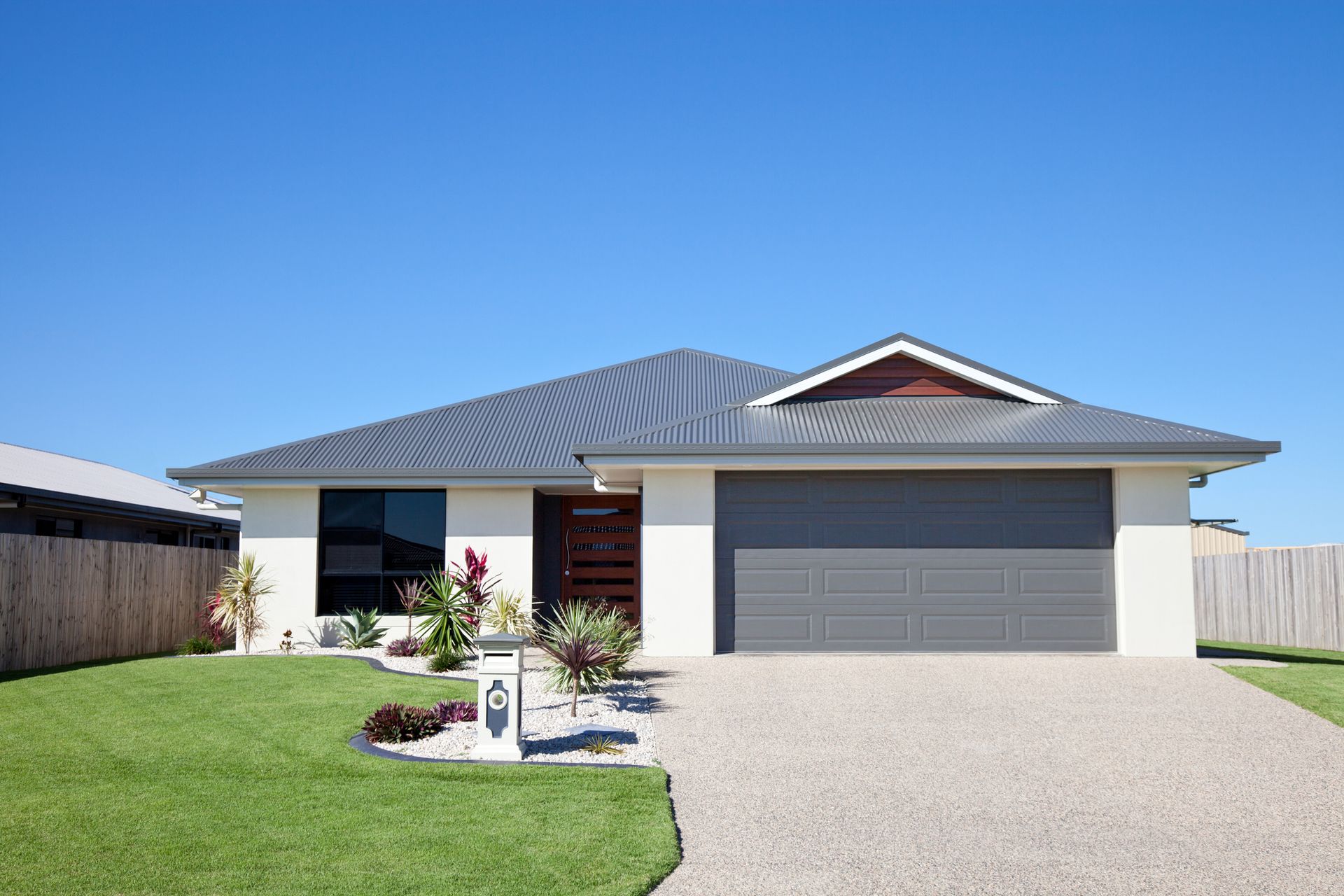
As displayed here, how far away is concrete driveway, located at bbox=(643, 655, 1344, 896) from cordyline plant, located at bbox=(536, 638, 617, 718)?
94cm

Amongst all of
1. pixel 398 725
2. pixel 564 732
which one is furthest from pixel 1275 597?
pixel 398 725

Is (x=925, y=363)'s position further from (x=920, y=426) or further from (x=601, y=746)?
(x=601, y=746)

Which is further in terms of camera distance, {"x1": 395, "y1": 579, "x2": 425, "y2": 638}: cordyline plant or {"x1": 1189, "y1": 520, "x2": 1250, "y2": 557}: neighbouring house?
{"x1": 1189, "y1": 520, "x2": 1250, "y2": 557}: neighbouring house

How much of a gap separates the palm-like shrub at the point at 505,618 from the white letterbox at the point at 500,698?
5.47 m

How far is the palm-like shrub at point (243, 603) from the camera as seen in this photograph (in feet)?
58.0

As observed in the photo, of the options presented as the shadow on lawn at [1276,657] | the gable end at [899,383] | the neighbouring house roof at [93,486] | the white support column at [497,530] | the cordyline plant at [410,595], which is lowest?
the shadow on lawn at [1276,657]

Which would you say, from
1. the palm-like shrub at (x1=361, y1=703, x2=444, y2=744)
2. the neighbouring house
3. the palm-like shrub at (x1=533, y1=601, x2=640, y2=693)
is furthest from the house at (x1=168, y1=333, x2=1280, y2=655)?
the neighbouring house

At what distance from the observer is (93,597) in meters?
17.4

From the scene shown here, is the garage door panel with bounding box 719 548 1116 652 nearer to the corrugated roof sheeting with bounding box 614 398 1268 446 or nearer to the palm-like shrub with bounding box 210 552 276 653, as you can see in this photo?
the corrugated roof sheeting with bounding box 614 398 1268 446

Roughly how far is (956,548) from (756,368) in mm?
9887

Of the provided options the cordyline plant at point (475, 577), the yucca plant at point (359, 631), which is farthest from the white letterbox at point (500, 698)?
the yucca plant at point (359, 631)

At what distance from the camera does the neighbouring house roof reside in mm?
20875

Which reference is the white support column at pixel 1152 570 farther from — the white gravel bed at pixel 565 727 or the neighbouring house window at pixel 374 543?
the neighbouring house window at pixel 374 543

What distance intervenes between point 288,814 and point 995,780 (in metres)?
5.49
